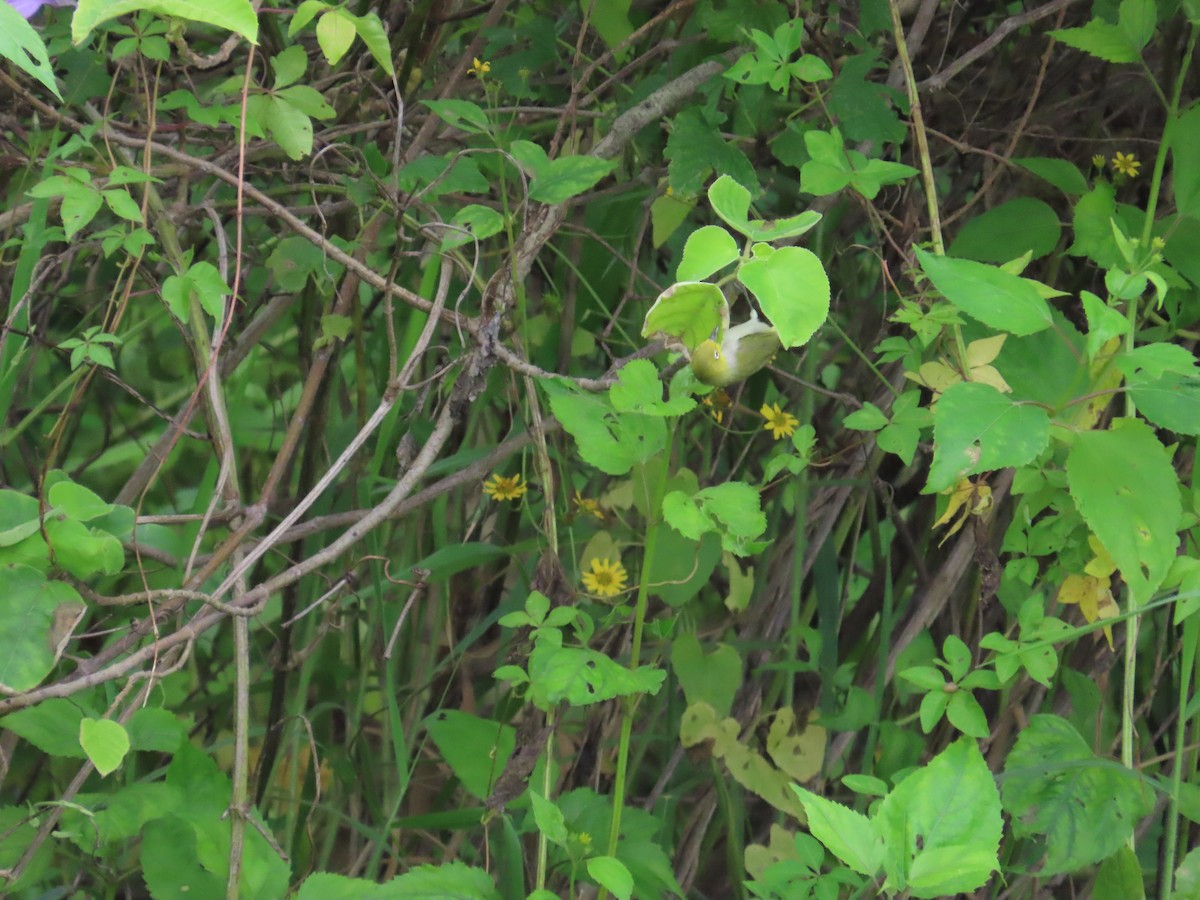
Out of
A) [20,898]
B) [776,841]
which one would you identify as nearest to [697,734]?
[776,841]

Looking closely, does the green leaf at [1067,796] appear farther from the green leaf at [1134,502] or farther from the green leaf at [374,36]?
the green leaf at [374,36]

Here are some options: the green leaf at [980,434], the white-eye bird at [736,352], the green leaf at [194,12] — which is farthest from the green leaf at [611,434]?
the green leaf at [194,12]

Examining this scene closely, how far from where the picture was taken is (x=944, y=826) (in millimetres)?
796

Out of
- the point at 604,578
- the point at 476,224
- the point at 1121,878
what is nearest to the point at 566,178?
the point at 476,224

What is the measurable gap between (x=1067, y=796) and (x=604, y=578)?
477 mm

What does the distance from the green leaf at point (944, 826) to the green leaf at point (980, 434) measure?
199 mm

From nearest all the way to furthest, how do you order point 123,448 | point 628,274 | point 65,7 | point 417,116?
point 65,7 < point 417,116 < point 628,274 < point 123,448

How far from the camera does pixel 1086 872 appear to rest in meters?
1.47

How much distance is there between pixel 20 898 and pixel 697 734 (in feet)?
2.68

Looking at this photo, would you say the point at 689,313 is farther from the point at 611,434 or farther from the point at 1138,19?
the point at 1138,19

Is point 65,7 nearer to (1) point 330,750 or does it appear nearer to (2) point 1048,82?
(1) point 330,750

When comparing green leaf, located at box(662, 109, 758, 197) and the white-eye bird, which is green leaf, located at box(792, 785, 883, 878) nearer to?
the white-eye bird

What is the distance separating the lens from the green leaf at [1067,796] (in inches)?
39.1

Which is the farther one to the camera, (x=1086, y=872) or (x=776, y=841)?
(x=1086, y=872)
